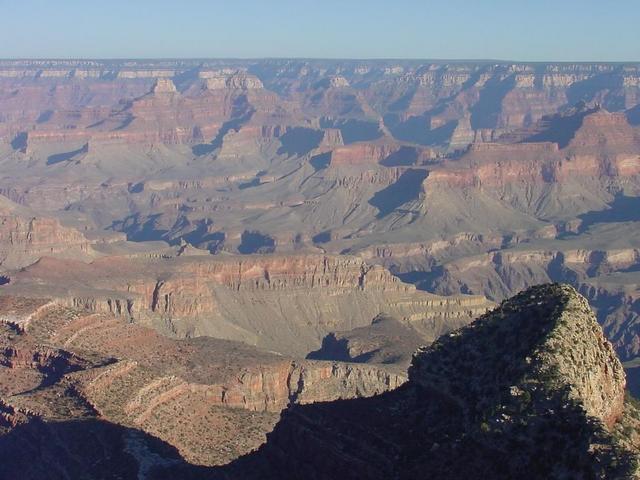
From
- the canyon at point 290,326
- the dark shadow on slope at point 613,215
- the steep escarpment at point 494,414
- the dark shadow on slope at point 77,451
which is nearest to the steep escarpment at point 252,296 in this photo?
the canyon at point 290,326

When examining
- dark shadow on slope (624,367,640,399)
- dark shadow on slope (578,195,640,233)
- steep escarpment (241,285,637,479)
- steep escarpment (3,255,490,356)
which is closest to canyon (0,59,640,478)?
steep escarpment (241,285,637,479)

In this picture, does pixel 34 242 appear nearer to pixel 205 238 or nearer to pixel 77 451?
pixel 205 238

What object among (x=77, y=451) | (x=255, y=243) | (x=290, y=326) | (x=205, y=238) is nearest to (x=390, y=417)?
(x=77, y=451)

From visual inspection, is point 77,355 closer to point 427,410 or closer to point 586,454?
point 427,410

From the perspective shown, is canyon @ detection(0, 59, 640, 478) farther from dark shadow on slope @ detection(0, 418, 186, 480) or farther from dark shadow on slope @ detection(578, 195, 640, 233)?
dark shadow on slope @ detection(578, 195, 640, 233)

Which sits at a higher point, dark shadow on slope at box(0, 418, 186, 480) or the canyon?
the canyon

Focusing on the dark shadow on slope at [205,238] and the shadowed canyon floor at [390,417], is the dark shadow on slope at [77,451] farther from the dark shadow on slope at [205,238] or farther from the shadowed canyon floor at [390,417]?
the dark shadow on slope at [205,238]
